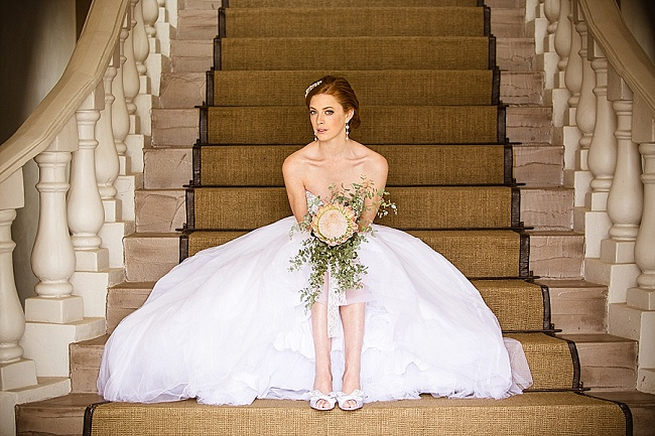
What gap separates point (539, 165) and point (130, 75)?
7.06ft

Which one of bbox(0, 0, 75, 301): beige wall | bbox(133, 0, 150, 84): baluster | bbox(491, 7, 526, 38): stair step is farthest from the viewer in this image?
bbox(491, 7, 526, 38): stair step

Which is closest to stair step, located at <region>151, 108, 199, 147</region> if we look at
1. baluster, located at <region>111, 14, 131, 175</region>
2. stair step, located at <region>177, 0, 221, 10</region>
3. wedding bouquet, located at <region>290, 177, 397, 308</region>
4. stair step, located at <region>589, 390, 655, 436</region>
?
baluster, located at <region>111, 14, 131, 175</region>

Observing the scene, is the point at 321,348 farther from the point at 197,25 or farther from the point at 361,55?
the point at 197,25

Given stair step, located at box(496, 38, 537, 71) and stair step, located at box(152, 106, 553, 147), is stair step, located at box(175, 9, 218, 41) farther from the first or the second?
stair step, located at box(496, 38, 537, 71)

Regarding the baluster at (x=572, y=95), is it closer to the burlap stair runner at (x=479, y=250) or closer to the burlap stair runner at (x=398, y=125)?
the burlap stair runner at (x=398, y=125)

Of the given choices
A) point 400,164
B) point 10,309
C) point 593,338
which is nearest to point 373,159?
point 400,164

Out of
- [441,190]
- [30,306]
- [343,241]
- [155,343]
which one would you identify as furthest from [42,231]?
[441,190]

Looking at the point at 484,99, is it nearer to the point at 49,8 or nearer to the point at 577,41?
the point at 577,41

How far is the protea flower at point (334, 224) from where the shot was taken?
111 inches

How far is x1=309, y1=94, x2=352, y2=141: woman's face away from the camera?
3234 millimetres

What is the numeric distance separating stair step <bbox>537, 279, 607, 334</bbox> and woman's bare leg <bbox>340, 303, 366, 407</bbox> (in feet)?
3.18

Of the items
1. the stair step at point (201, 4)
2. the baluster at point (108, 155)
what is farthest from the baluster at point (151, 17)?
the baluster at point (108, 155)

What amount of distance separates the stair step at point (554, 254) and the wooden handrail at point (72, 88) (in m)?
2.07

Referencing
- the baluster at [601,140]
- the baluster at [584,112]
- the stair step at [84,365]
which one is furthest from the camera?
the baluster at [584,112]
